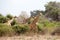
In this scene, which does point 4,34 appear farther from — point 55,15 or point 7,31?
point 55,15

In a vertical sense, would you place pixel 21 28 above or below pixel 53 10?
above

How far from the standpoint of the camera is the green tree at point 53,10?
98.4 ft

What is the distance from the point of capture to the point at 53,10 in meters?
31.3

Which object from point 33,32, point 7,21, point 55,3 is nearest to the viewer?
point 33,32

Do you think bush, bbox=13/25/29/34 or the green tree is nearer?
bush, bbox=13/25/29/34

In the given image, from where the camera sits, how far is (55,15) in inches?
1204

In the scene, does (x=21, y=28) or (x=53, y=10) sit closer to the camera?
(x=21, y=28)

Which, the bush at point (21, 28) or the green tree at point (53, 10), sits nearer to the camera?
the bush at point (21, 28)

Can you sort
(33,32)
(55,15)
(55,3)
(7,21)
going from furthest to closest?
1. (55,3)
2. (55,15)
3. (7,21)
4. (33,32)

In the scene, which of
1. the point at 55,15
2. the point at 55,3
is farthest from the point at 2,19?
the point at 55,3

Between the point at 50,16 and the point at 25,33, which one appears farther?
the point at 50,16

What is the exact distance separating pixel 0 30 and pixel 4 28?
288 mm

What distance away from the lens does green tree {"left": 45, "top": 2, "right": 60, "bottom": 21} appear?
30.0 m

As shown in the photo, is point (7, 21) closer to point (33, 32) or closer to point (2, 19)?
point (2, 19)
